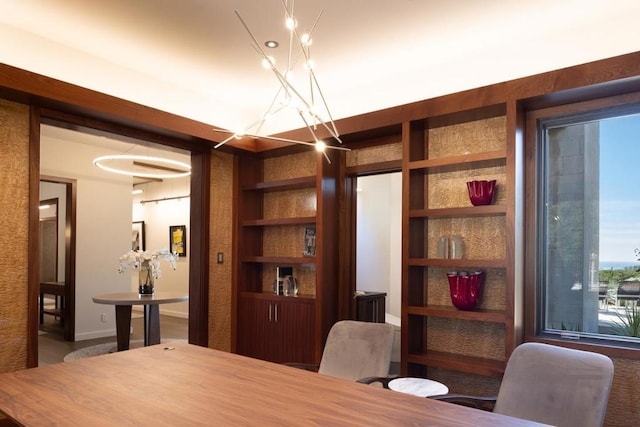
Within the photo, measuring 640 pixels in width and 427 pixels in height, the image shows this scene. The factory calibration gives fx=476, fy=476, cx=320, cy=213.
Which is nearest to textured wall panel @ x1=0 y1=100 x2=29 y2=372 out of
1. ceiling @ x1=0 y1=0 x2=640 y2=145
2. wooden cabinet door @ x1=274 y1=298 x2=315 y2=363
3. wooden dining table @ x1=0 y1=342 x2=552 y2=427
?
ceiling @ x1=0 y1=0 x2=640 y2=145

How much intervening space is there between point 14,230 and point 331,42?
2.44 meters

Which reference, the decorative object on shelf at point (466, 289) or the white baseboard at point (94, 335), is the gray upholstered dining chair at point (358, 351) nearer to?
the decorative object on shelf at point (466, 289)

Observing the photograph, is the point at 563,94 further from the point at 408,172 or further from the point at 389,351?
the point at 389,351

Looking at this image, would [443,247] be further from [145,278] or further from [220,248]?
[145,278]

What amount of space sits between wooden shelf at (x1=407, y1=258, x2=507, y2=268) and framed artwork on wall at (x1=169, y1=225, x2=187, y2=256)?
6.15 m

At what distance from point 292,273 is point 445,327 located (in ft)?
5.18

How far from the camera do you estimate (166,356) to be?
2.41 m

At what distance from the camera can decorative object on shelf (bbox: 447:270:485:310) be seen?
3191 mm

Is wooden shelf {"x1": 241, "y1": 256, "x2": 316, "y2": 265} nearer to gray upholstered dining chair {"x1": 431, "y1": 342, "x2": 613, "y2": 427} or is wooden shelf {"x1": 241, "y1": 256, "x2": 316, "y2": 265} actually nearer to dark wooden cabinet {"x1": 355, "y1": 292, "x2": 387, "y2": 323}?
dark wooden cabinet {"x1": 355, "y1": 292, "x2": 387, "y2": 323}

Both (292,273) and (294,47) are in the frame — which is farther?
(292,273)

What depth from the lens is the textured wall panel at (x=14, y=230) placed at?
3.03 metres

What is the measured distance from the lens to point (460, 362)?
3.15 m

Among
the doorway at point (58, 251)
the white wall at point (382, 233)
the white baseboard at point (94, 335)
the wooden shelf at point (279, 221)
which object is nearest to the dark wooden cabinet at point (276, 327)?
the wooden shelf at point (279, 221)

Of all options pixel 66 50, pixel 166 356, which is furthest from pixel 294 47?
pixel 166 356
